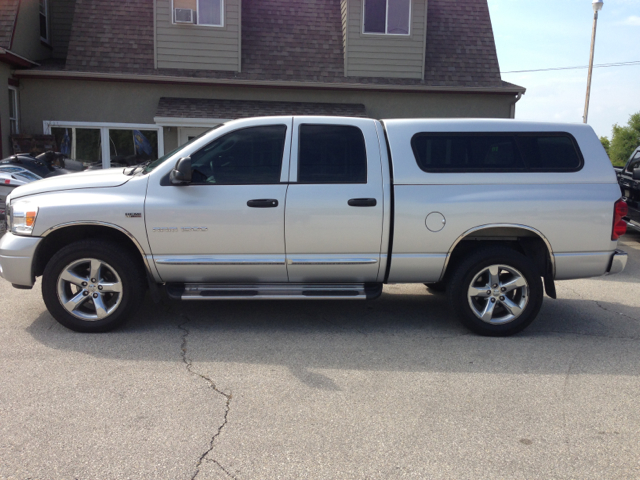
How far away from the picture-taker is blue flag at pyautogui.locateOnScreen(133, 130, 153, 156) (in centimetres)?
1469

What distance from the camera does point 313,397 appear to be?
13.1 feet

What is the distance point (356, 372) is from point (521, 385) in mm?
1252

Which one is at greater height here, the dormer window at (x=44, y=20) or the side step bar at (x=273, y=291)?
the dormer window at (x=44, y=20)

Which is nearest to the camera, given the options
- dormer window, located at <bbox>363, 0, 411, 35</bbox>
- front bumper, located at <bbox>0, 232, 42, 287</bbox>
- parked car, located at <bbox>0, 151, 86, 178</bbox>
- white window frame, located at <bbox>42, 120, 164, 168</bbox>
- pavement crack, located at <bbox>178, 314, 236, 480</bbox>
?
pavement crack, located at <bbox>178, 314, 236, 480</bbox>

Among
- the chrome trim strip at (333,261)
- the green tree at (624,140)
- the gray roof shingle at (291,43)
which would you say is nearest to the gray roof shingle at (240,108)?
the gray roof shingle at (291,43)

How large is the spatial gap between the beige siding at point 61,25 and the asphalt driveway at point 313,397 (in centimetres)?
1241

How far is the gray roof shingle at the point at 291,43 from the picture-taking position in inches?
571

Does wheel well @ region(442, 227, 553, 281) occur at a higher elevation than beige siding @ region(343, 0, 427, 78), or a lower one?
lower

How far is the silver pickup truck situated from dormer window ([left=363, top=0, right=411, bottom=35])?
1096 centimetres

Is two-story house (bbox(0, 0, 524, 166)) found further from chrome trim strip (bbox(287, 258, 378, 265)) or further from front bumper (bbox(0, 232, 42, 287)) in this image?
chrome trim strip (bbox(287, 258, 378, 265))

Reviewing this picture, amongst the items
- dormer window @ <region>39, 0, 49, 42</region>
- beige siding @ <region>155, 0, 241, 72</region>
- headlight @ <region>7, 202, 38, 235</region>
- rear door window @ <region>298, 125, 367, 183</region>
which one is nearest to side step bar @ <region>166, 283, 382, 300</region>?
rear door window @ <region>298, 125, 367, 183</region>

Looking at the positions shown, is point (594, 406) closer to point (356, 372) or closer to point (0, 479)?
point (356, 372)

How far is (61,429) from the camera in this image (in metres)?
3.46

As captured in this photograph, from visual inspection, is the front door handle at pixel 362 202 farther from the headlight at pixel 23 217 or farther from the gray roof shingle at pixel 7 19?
the gray roof shingle at pixel 7 19
